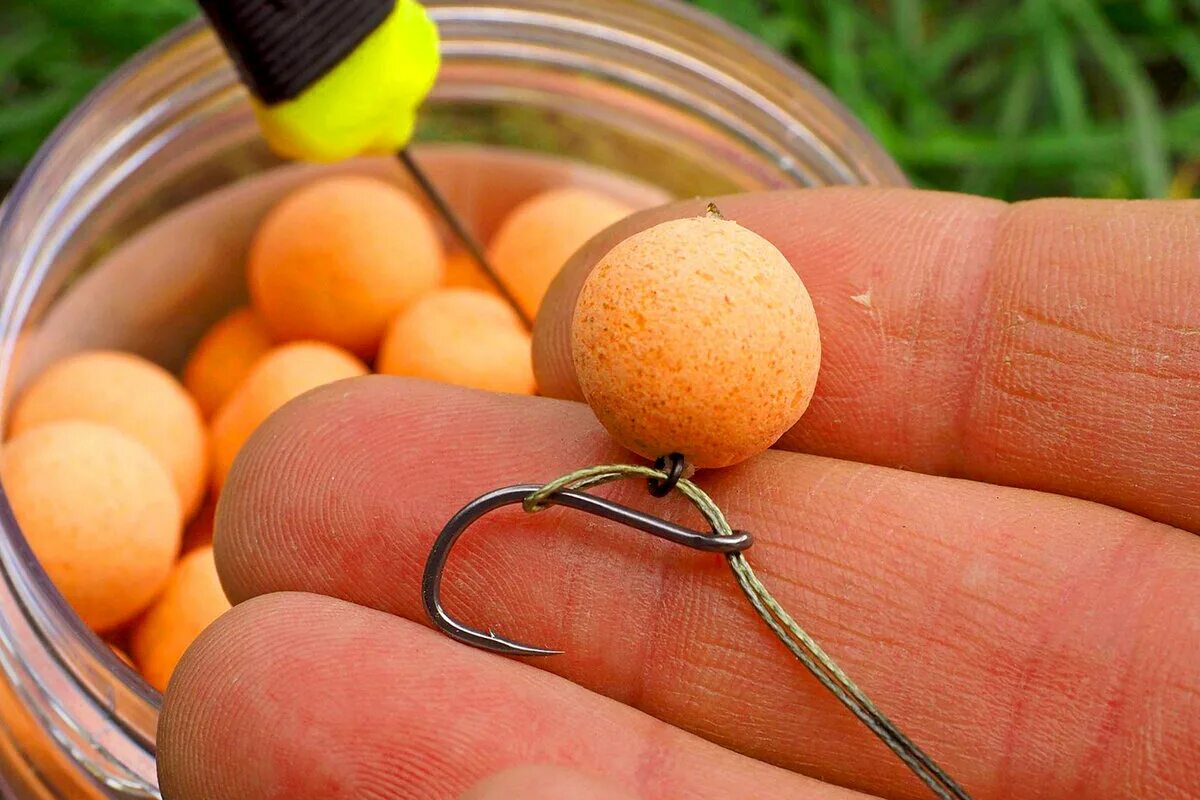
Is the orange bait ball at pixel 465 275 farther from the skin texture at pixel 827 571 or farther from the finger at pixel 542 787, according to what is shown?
the finger at pixel 542 787

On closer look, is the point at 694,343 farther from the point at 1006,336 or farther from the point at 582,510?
the point at 1006,336

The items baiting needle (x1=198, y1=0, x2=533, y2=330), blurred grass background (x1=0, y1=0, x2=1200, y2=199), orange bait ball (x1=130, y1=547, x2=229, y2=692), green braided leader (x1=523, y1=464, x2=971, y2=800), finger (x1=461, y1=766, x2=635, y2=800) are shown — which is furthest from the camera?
blurred grass background (x1=0, y1=0, x2=1200, y2=199)

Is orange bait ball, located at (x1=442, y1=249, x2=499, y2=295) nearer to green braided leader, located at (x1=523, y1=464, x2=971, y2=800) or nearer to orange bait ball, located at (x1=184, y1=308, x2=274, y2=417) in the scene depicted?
orange bait ball, located at (x1=184, y1=308, x2=274, y2=417)

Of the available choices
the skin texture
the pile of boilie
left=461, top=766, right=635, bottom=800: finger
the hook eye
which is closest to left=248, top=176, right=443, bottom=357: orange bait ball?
the pile of boilie

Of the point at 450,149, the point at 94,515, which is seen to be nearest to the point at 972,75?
the point at 450,149

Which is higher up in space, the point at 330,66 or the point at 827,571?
the point at 330,66

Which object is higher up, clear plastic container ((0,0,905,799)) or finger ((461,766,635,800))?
clear plastic container ((0,0,905,799))

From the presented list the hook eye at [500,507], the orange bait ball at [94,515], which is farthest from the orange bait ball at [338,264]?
the hook eye at [500,507]
